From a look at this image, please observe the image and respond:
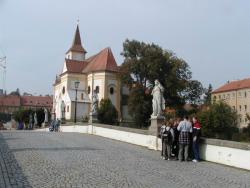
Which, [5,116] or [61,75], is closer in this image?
[61,75]

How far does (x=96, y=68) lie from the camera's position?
3280 inches

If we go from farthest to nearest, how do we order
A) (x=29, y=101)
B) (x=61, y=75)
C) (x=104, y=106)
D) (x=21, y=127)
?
(x=29, y=101) < (x=61, y=75) < (x=104, y=106) < (x=21, y=127)

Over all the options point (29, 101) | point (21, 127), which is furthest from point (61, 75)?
point (29, 101)

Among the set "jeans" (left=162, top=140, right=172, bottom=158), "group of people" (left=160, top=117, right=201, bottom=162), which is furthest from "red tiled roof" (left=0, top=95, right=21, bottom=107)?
"jeans" (left=162, top=140, right=172, bottom=158)

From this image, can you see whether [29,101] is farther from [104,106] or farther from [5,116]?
[104,106]

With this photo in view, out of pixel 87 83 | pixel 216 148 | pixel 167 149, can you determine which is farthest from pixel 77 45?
pixel 216 148

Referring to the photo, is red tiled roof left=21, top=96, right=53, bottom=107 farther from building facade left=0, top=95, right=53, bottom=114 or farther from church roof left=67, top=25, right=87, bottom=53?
church roof left=67, top=25, right=87, bottom=53

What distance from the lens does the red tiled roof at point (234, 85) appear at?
10725 centimetres

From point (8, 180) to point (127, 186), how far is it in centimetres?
271

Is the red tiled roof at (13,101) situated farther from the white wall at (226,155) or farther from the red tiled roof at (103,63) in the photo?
the white wall at (226,155)

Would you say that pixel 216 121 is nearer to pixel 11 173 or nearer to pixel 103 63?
pixel 103 63

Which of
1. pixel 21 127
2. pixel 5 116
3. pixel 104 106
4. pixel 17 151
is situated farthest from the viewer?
pixel 5 116

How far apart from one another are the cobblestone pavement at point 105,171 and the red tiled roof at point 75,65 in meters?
71.5

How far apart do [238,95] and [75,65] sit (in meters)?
44.5
